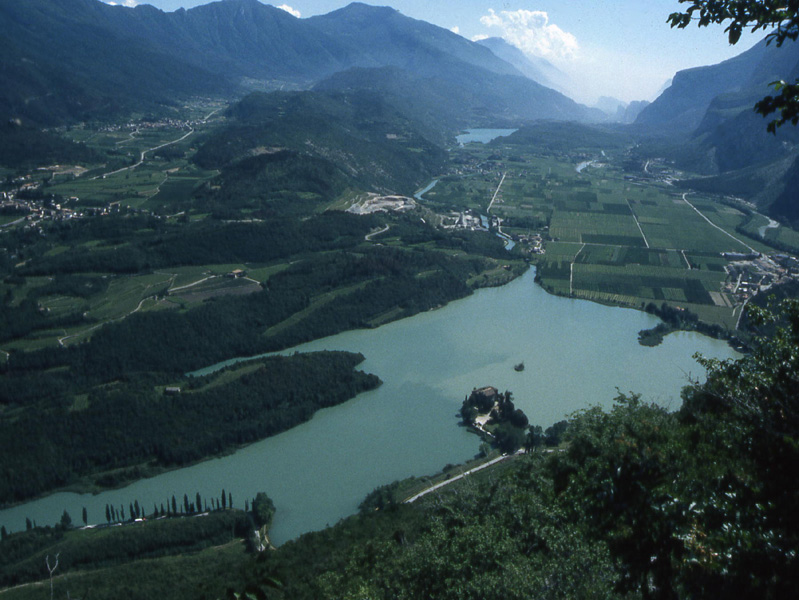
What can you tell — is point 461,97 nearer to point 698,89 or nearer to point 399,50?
point 698,89

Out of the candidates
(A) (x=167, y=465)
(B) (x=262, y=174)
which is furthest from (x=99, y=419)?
(B) (x=262, y=174)

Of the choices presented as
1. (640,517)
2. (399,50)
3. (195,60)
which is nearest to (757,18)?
(640,517)

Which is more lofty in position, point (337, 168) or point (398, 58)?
point (398, 58)

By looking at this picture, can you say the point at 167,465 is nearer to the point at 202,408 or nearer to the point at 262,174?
the point at 202,408

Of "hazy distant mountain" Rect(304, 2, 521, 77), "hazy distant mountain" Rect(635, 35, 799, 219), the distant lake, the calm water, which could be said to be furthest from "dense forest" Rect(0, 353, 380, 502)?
"hazy distant mountain" Rect(304, 2, 521, 77)

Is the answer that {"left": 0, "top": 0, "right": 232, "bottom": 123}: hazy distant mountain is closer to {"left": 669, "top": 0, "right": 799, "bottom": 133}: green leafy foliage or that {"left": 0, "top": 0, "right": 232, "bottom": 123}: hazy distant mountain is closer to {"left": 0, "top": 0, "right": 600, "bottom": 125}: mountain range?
{"left": 0, "top": 0, "right": 600, "bottom": 125}: mountain range

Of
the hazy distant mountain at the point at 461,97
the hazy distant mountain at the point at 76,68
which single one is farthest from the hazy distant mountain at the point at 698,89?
the hazy distant mountain at the point at 76,68
